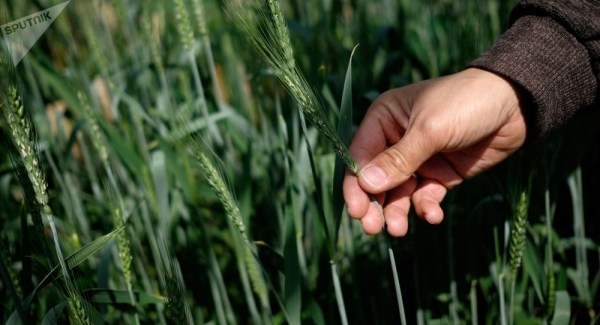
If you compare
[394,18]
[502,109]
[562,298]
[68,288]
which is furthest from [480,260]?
[68,288]

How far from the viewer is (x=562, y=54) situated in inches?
38.4

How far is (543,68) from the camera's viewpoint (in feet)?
3.15

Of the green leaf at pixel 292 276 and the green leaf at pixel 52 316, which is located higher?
the green leaf at pixel 52 316

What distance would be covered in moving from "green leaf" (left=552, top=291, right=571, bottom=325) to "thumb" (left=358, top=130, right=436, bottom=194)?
385 mm

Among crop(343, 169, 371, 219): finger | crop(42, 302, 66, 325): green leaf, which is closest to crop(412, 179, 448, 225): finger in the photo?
crop(343, 169, 371, 219): finger

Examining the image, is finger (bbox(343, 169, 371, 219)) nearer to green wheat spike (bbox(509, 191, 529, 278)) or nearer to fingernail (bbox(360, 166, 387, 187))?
fingernail (bbox(360, 166, 387, 187))

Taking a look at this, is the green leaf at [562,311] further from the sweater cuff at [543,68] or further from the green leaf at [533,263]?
the sweater cuff at [543,68]

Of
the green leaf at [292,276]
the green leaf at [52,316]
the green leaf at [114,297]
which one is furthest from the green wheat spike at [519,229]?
the green leaf at [52,316]

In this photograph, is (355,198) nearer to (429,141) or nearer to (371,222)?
(371,222)

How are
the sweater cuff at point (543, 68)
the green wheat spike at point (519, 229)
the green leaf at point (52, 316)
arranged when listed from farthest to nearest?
the sweater cuff at point (543, 68)
the green wheat spike at point (519, 229)
the green leaf at point (52, 316)

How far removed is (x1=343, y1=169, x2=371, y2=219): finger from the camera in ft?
2.94

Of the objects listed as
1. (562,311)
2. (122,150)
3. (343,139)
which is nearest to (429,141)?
(343,139)

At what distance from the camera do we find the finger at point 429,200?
3.04 feet

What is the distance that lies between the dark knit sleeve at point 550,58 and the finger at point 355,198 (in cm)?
32
